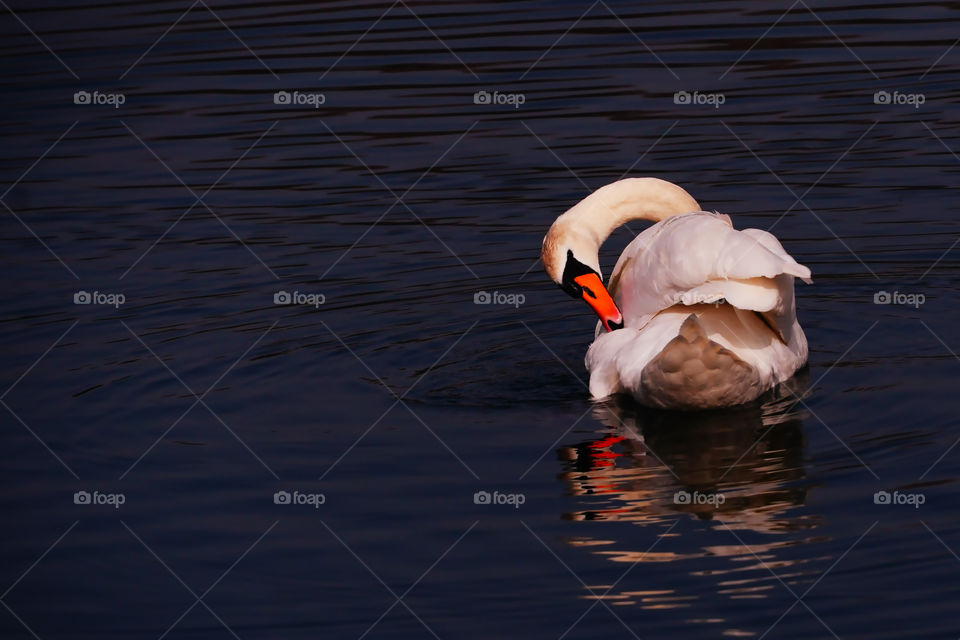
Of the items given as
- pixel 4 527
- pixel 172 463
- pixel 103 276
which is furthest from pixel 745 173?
pixel 4 527

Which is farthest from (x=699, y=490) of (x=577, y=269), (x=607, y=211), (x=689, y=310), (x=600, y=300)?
(x=607, y=211)

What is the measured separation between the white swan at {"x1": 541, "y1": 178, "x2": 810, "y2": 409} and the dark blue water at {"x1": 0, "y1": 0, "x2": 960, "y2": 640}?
199 mm

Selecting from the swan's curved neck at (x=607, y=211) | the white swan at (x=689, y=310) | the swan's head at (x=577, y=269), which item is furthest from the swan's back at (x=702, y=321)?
the swan's curved neck at (x=607, y=211)

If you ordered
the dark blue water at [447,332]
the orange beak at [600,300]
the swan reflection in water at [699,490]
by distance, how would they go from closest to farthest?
the swan reflection in water at [699,490] < the dark blue water at [447,332] < the orange beak at [600,300]

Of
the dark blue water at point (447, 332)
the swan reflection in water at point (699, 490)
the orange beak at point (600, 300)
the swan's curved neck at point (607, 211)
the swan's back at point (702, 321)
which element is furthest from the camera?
the swan's curved neck at point (607, 211)

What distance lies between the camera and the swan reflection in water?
21.7 ft

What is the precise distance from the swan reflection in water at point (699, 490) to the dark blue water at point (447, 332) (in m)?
0.02

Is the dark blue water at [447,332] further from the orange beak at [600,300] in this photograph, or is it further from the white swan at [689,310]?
the orange beak at [600,300]

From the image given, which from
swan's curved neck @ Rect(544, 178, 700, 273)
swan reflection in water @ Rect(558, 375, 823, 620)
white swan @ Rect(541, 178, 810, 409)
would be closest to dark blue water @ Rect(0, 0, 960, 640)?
swan reflection in water @ Rect(558, 375, 823, 620)

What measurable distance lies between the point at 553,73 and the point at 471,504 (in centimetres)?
918

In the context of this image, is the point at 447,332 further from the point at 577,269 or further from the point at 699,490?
the point at 699,490

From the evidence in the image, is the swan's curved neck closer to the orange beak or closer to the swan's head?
the swan's head

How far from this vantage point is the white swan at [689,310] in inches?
321

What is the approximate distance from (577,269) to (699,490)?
2.28 metres
